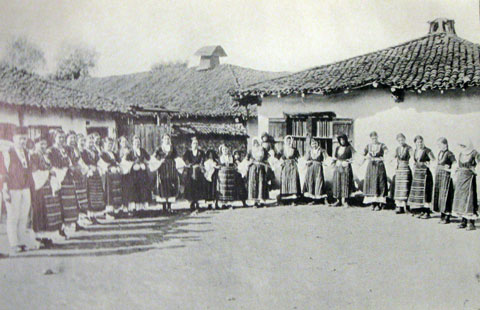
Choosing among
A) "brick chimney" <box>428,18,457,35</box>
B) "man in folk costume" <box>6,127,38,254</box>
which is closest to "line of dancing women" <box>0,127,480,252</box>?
"man in folk costume" <box>6,127,38,254</box>

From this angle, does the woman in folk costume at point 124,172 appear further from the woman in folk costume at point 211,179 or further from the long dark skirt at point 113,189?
the woman in folk costume at point 211,179

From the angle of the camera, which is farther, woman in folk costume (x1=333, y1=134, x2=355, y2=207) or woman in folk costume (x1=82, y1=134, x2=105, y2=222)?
woman in folk costume (x1=333, y1=134, x2=355, y2=207)


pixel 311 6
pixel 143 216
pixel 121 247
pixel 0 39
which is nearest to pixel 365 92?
pixel 311 6

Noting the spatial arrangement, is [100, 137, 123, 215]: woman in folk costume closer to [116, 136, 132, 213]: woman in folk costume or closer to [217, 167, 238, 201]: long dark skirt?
[116, 136, 132, 213]: woman in folk costume

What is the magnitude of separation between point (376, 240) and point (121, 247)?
1849 millimetres

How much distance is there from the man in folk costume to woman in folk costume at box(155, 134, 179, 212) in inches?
38.9

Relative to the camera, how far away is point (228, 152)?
4.29 meters

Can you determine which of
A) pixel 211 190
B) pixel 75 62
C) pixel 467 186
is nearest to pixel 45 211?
pixel 75 62

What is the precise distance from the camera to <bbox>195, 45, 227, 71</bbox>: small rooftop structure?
335cm

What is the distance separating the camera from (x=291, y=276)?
3.23 meters

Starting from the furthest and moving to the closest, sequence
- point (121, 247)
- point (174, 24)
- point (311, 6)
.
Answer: point (311, 6) → point (174, 24) → point (121, 247)

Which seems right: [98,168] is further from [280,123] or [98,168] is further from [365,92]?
[365,92]

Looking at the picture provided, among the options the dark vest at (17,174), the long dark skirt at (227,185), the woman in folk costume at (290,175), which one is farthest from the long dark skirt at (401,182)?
the dark vest at (17,174)

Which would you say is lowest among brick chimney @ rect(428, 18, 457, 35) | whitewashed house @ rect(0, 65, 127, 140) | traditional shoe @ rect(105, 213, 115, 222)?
traditional shoe @ rect(105, 213, 115, 222)
